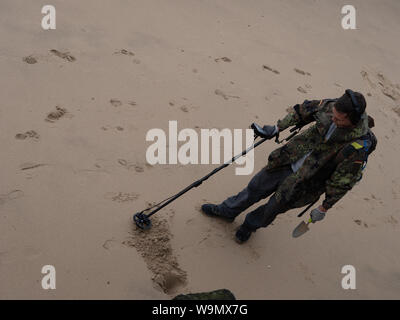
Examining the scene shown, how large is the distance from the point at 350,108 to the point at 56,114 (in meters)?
2.36

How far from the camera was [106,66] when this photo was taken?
4.00 metres

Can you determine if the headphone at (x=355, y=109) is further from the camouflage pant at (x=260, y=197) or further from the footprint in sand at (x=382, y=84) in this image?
the footprint in sand at (x=382, y=84)

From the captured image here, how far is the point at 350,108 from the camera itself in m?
2.16

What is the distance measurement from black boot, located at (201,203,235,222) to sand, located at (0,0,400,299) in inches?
2.6

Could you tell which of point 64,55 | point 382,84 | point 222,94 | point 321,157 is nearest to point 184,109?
point 222,94

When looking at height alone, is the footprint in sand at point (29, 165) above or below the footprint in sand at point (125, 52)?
below

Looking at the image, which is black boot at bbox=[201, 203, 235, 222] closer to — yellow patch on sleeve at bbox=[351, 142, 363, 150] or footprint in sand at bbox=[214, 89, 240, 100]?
yellow patch on sleeve at bbox=[351, 142, 363, 150]

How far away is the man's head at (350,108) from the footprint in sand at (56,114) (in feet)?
7.37

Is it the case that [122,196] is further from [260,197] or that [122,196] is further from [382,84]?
[382,84]

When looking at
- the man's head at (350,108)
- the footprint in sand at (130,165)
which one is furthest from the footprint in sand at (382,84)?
the footprint in sand at (130,165)

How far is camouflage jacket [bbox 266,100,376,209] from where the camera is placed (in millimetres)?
2270

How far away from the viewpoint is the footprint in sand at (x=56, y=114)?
332 centimetres

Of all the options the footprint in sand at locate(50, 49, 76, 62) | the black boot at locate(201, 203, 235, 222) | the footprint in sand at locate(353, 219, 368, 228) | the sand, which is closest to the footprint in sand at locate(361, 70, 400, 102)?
the sand
